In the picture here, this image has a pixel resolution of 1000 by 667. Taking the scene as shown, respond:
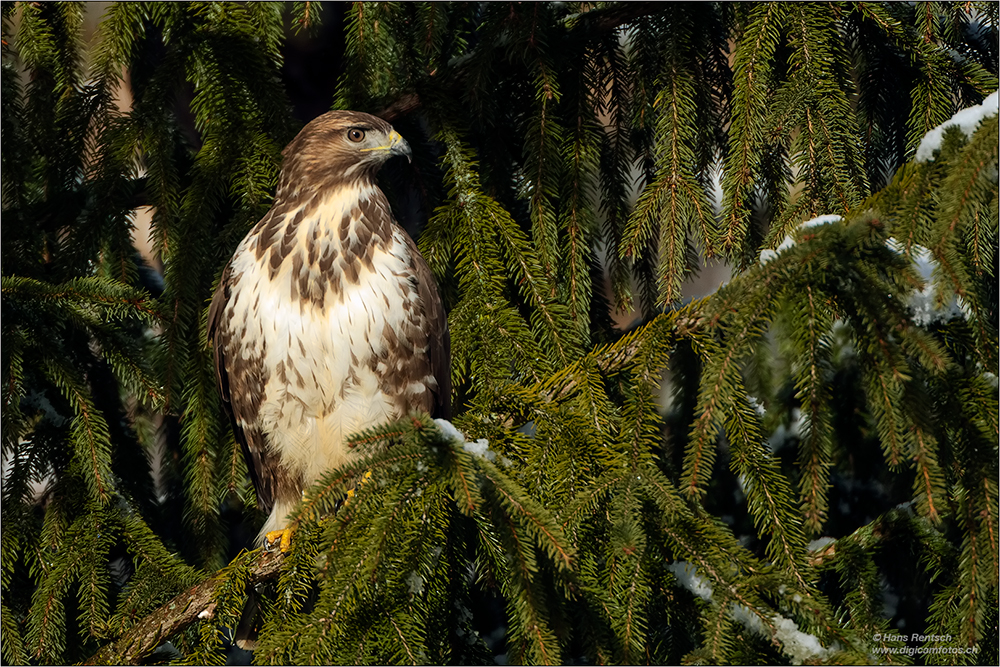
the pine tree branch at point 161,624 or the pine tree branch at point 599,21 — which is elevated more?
the pine tree branch at point 599,21

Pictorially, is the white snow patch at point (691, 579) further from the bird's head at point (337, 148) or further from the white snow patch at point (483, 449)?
the bird's head at point (337, 148)

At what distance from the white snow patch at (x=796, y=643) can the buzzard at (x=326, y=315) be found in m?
1.64

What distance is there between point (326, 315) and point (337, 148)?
2.19ft

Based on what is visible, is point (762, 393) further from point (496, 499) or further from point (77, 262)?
point (77, 262)

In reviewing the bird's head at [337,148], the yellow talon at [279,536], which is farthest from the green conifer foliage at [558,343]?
the yellow talon at [279,536]

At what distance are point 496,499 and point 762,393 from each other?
2.04 meters

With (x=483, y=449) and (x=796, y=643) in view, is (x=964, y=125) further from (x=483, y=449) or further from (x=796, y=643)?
(x=483, y=449)

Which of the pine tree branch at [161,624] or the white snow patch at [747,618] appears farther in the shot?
the pine tree branch at [161,624]

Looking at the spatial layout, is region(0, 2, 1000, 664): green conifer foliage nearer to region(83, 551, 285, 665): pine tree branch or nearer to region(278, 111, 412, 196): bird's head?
region(83, 551, 285, 665): pine tree branch

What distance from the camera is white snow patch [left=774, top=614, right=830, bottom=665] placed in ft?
6.66

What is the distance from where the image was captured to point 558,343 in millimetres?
2932

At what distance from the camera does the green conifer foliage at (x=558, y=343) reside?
6.77 feet

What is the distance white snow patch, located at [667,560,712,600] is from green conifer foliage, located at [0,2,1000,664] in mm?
11

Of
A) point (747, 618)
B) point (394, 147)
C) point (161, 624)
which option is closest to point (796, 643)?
point (747, 618)
